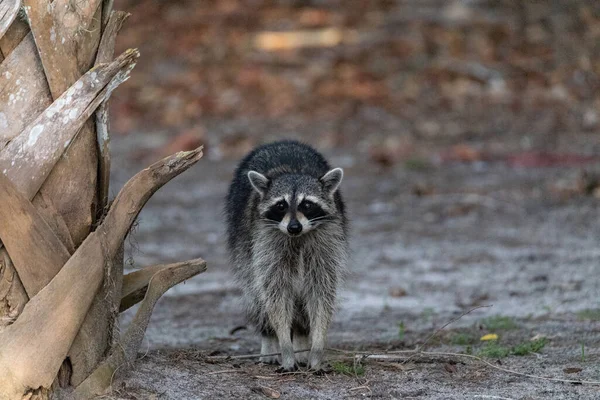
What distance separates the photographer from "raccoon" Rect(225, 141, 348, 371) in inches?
203

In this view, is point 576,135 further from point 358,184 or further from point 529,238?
point 529,238

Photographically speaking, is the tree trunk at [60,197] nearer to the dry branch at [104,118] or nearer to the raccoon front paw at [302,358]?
the dry branch at [104,118]

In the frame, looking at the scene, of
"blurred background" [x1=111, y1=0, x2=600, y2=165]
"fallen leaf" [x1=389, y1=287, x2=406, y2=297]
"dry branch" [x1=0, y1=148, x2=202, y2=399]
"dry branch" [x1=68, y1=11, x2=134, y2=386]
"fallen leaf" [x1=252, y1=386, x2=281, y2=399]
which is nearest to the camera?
"dry branch" [x1=0, y1=148, x2=202, y2=399]

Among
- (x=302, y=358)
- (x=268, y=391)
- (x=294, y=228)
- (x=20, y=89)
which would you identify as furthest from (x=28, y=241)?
(x=302, y=358)

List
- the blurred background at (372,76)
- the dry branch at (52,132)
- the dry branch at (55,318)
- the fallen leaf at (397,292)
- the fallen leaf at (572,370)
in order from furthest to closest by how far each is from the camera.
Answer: the blurred background at (372,76), the fallen leaf at (397,292), the fallen leaf at (572,370), the dry branch at (52,132), the dry branch at (55,318)

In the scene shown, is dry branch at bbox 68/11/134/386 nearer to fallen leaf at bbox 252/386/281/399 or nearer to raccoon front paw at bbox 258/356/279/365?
fallen leaf at bbox 252/386/281/399

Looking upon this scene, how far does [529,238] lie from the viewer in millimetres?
8234

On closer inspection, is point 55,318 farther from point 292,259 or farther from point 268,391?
point 292,259

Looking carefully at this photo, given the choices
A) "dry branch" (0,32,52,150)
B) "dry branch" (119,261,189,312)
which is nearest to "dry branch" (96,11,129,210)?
"dry branch" (0,32,52,150)

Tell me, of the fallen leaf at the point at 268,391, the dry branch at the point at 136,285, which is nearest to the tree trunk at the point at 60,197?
the dry branch at the point at 136,285

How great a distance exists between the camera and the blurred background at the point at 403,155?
562cm

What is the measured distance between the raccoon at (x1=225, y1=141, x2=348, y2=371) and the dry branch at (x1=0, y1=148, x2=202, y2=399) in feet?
4.29

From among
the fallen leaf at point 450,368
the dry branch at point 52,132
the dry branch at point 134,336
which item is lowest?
the fallen leaf at point 450,368

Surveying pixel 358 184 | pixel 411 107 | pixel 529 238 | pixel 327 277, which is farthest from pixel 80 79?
pixel 411 107
